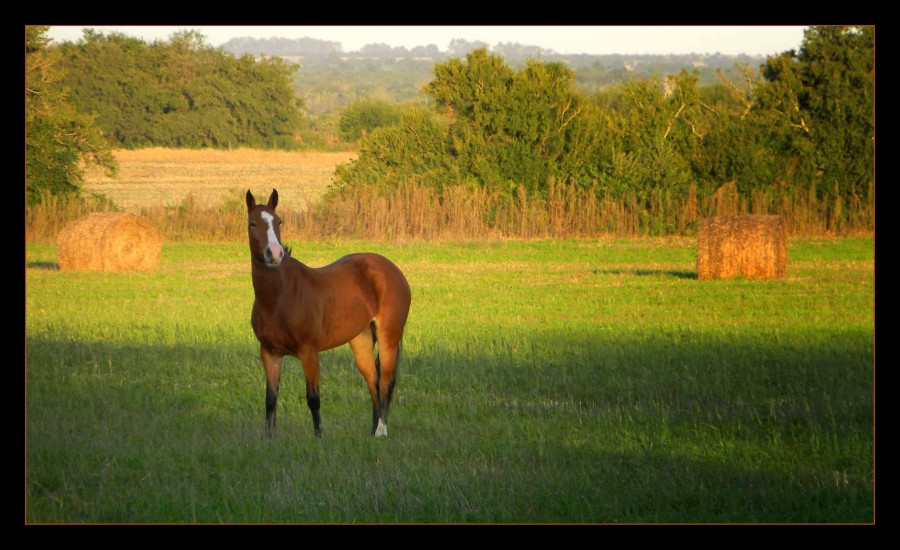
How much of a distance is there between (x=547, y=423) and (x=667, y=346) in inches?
168

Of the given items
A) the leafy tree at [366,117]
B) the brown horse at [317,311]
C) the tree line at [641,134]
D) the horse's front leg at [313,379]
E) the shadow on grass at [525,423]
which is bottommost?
the shadow on grass at [525,423]

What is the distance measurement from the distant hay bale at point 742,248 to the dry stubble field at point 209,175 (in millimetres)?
19868

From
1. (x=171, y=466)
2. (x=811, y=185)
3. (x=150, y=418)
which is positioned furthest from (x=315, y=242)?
Answer: (x=171, y=466)

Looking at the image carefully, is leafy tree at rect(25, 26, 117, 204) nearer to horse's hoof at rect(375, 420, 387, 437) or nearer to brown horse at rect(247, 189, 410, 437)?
brown horse at rect(247, 189, 410, 437)

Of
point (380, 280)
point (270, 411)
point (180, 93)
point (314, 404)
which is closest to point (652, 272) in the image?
point (380, 280)

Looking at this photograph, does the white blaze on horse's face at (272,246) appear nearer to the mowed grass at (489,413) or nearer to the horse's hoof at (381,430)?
the mowed grass at (489,413)

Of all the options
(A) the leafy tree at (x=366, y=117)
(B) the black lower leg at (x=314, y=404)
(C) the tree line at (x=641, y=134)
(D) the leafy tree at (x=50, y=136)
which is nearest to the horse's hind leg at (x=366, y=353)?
(B) the black lower leg at (x=314, y=404)

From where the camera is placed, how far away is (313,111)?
104 m

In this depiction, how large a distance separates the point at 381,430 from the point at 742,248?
12310 mm

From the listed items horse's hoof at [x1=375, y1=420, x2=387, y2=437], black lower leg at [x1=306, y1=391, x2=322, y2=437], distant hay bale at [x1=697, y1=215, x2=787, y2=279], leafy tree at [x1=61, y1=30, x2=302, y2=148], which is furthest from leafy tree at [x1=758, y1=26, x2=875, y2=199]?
leafy tree at [x1=61, y1=30, x2=302, y2=148]

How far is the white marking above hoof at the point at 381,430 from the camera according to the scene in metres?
8.93

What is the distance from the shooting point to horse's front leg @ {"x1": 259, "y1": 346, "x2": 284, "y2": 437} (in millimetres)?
8617

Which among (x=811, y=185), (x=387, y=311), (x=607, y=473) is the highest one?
(x=811, y=185)

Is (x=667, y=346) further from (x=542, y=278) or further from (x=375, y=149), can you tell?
(x=375, y=149)
